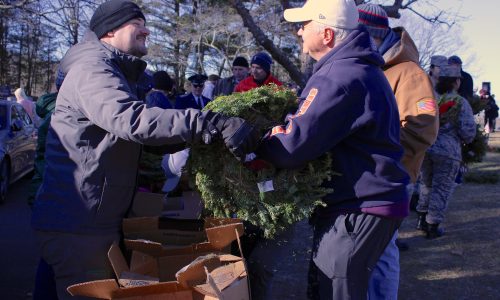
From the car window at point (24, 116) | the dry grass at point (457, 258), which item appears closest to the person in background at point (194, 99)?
the dry grass at point (457, 258)

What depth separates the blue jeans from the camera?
283 centimetres

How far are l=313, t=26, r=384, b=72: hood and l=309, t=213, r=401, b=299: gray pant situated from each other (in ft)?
2.34

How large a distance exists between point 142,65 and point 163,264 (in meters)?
0.95

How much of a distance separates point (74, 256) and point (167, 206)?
860mm

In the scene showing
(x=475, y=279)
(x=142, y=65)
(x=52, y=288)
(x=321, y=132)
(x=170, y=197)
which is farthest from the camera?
(x=475, y=279)

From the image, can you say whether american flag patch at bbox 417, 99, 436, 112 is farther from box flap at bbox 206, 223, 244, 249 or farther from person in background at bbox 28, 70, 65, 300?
person in background at bbox 28, 70, 65, 300

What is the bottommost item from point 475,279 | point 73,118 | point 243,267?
point 475,279

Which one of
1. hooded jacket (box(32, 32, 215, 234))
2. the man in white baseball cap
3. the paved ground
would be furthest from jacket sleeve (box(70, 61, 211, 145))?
the paved ground

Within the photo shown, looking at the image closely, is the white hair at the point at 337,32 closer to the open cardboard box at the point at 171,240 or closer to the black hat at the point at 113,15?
the black hat at the point at 113,15

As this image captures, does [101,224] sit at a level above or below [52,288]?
above

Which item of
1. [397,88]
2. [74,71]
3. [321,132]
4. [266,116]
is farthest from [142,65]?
[397,88]

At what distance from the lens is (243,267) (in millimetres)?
2309

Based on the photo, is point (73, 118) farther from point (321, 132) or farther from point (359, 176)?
point (359, 176)

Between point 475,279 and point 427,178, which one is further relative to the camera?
point 427,178
